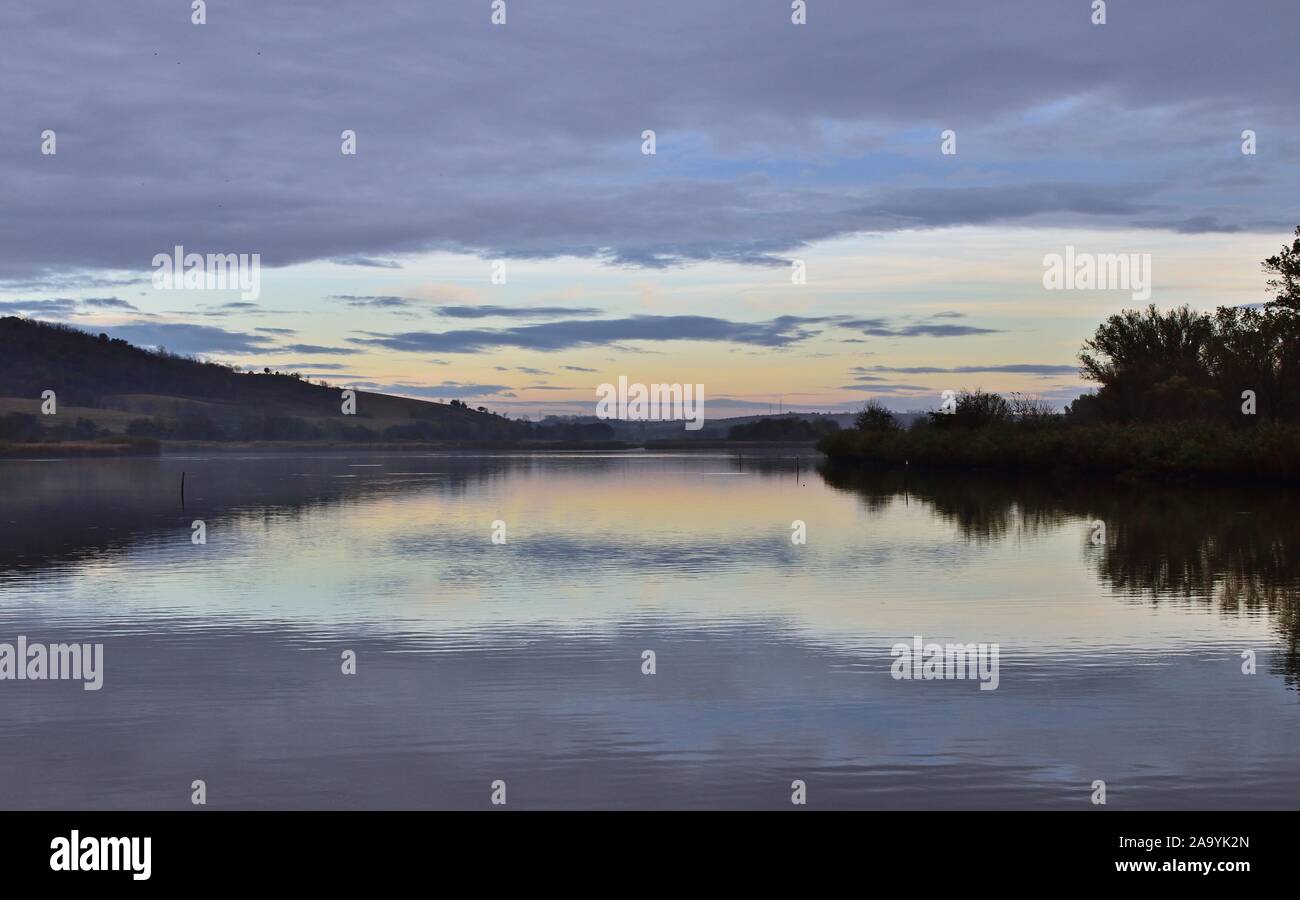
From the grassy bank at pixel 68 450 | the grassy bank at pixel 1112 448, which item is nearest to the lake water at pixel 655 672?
the grassy bank at pixel 1112 448

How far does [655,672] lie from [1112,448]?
62.9m

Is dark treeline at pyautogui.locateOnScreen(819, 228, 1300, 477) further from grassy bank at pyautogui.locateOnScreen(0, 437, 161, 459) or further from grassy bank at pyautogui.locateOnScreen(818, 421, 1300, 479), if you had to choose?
grassy bank at pyautogui.locateOnScreen(0, 437, 161, 459)

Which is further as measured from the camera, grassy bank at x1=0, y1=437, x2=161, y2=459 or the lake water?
grassy bank at x1=0, y1=437, x2=161, y2=459

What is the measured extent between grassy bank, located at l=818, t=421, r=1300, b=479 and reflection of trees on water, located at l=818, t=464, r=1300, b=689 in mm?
2040

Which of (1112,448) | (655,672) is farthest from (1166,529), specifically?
(1112,448)

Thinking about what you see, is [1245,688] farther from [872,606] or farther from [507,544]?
[507,544]

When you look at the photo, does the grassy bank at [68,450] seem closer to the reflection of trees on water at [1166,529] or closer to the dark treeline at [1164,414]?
the dark treeline at [1164,414]

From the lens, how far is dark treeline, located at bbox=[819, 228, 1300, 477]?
210 feet

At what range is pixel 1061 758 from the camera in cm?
1122

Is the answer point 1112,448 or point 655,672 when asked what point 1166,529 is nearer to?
point 655,672

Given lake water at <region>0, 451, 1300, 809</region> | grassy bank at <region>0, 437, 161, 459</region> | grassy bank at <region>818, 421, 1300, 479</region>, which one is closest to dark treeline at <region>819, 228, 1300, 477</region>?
grassy bank at <region>818, 421, 1300, 479</region>

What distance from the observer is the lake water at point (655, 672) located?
10602 millimetres

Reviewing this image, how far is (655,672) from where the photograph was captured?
1524 centimetres
